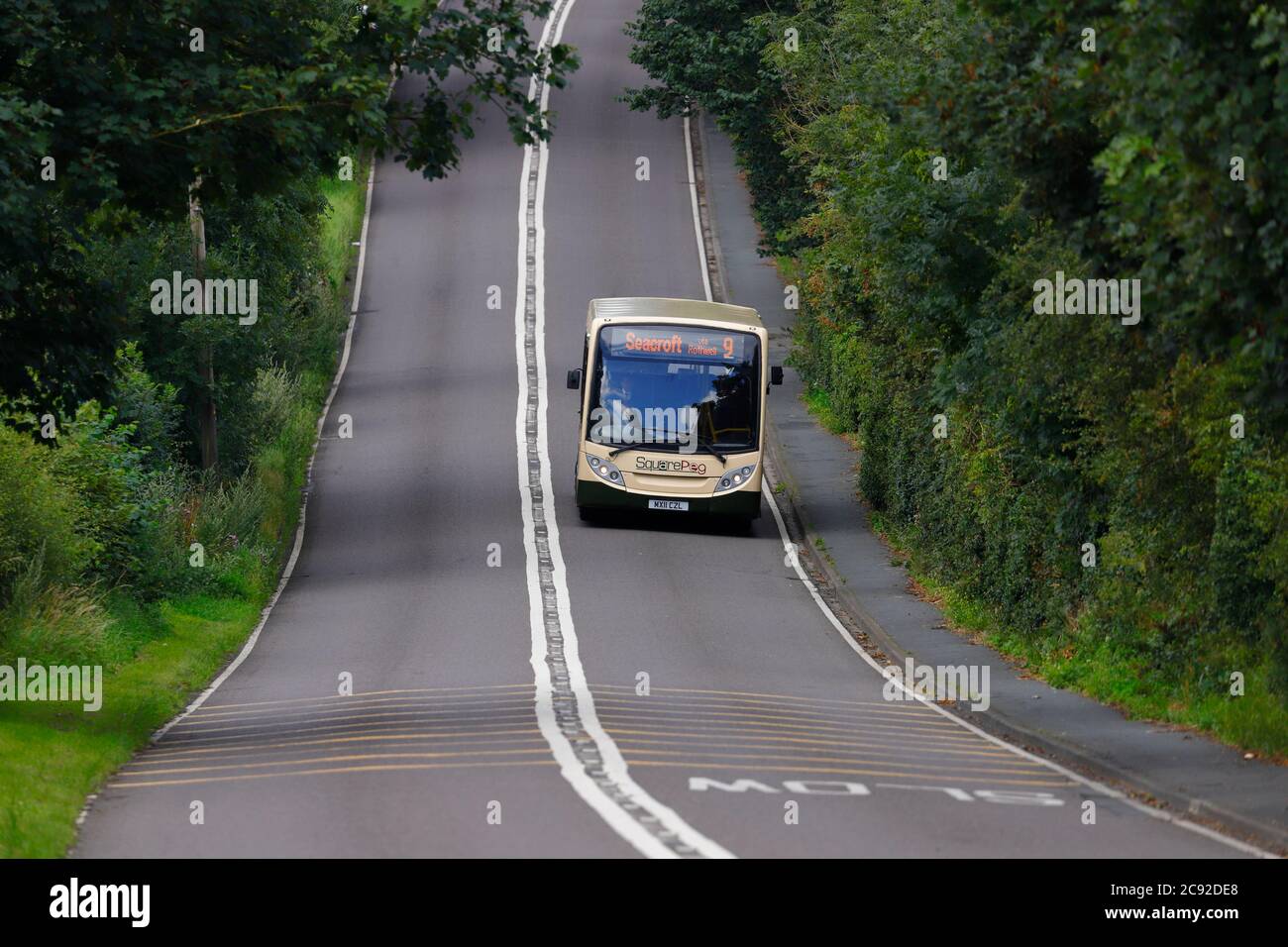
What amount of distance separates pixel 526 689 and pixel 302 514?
16.1 meters

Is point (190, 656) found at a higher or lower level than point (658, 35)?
lower

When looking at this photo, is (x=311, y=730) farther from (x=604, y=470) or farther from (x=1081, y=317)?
(x=604, y=470)

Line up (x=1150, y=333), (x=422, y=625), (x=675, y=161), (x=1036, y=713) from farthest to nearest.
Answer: (x=675, y=161)
(x=422, y=625)
(x=1036, y=713)
(x=1150, y=333)

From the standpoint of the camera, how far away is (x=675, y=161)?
60.7 m

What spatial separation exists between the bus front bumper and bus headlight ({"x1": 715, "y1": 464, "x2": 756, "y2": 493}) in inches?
3.7

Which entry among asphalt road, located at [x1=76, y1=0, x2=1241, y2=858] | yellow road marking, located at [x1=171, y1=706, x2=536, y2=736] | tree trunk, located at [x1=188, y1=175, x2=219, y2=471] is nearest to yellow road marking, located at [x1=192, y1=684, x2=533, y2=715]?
asphalt road, located at [x1=76, y1=0, x2=1241, y2=858]

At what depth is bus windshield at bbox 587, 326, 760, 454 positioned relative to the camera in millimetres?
30500

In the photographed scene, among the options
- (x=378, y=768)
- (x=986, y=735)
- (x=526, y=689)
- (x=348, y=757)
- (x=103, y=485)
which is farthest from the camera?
(x=103, y=485)

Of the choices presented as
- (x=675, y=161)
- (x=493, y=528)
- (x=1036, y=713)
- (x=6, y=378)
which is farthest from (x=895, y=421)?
(x=675, y=161)

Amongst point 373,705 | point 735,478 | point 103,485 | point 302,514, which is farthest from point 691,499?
point 373,705

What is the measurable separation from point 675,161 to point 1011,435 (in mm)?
39170

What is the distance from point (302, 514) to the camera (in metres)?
34.7

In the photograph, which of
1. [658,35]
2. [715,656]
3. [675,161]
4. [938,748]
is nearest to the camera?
[938,748]

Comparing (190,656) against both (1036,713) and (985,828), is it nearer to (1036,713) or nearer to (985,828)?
(1036,713)
